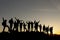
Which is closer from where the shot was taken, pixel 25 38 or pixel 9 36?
pixel 25 38

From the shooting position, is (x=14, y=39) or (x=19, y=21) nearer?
(x=14, y=39)

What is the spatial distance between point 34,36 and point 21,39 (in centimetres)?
448

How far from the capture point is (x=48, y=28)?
8819cm

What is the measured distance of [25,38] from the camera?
66312 mm

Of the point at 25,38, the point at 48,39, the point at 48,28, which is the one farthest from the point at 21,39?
the point at 48,28

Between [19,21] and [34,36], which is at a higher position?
[19,21]

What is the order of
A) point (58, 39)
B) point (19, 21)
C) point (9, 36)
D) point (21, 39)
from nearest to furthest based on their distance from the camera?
point (21, 39) < point (9, 36) < point (19, 21) < point (58, 39)

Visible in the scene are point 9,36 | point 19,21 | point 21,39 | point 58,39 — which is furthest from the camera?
point 58,39

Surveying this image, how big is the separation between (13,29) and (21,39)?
36.8ft

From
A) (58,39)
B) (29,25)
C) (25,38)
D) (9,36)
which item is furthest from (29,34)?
(58,39)

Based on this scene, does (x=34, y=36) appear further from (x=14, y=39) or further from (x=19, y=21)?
(x=19, y=21)

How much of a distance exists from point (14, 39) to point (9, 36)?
444 centimetres

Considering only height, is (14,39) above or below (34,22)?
below

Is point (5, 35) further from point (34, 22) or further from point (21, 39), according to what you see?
point (34, 22)
